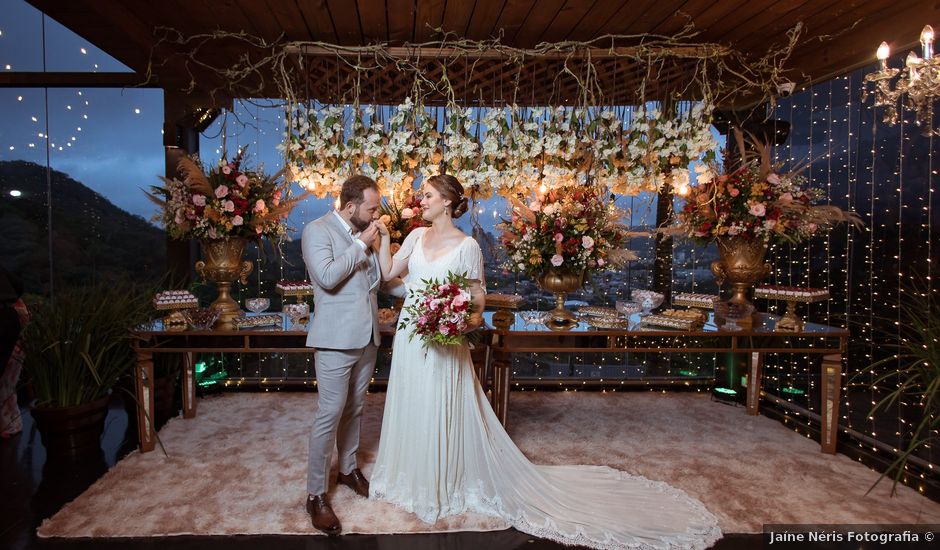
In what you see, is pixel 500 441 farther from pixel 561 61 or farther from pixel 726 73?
pixel 726 73

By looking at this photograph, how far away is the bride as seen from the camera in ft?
9.45

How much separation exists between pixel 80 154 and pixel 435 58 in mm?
4725

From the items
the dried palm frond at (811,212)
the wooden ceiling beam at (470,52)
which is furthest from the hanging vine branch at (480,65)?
the dried palm frond at (811,212)

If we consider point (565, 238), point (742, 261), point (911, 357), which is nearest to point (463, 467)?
point (565, 238)

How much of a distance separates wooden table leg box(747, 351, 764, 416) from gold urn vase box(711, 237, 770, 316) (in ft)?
3.49

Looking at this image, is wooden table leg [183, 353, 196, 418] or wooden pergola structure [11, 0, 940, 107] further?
wooden table leg [183, 353, 196, 418]

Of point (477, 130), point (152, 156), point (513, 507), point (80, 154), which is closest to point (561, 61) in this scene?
point (477, 130)

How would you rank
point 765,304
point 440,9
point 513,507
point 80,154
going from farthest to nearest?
point 80,154 → point 765,304 → point 440,9 → point 513,507

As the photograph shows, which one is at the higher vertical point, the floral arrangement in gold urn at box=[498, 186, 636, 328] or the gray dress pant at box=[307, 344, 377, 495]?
the floral arrangement in gold urn at box=[498, 186, 636, 328]

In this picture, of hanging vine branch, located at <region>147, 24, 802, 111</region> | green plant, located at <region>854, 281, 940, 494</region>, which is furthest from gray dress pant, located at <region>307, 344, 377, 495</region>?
green plant, located at <region>854, 281, 940, 494</region>

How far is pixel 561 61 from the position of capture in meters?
4.45

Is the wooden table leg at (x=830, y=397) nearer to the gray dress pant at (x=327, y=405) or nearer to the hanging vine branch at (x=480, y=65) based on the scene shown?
the hanging vine branch at (x=480, y=65)

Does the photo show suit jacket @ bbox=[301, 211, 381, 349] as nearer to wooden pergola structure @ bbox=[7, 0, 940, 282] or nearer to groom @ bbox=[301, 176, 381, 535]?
groom @ bbox=[301, 176, 381, 535]

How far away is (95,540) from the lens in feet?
8.86
